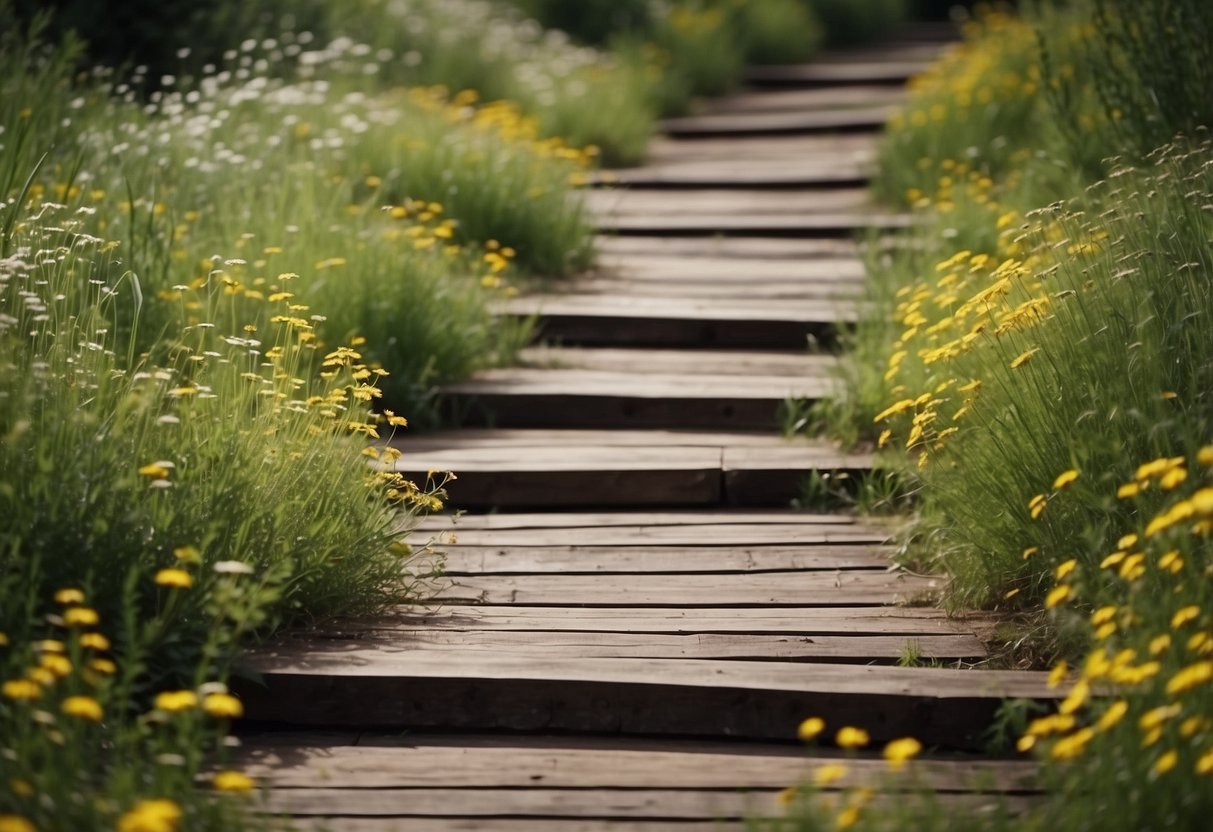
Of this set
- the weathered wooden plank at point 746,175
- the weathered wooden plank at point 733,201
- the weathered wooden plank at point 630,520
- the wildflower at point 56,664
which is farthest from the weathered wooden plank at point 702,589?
the weathered wooden plank at point 746,175

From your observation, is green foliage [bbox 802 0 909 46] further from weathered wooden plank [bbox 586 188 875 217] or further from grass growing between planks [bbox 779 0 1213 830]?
grass growing between planks [bbox 779 0 1213 830]

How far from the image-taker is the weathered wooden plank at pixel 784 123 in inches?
340

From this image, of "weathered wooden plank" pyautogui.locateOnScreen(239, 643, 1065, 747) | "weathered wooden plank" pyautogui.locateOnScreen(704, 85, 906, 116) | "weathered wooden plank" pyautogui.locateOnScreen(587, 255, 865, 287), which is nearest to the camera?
"weathered wooden plank" pyautogui.locateOnScreen(239, 643, 1065, 747)

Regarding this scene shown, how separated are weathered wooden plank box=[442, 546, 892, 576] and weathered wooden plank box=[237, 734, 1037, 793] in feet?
2.70

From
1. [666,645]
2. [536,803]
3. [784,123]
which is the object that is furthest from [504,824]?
[784,123]

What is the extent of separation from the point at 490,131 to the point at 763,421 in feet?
8.62

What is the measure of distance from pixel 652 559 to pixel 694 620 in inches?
18.1

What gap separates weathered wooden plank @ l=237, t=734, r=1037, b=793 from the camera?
2768 mm

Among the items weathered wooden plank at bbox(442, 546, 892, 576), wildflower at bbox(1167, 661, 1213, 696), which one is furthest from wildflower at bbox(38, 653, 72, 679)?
wildflower at bbox(1167, 661, 1213, 696)

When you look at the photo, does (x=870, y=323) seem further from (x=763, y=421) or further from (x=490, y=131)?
(x=490, y=131)

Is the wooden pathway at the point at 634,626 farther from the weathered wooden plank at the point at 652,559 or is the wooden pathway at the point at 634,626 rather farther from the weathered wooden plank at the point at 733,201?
the weathered wooden plank at the point at 733,201

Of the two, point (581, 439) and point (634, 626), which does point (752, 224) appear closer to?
point (581, 439)

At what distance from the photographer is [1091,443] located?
9.84 ft

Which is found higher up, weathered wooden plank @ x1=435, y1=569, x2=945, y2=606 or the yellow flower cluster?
the yellow flower cluster
